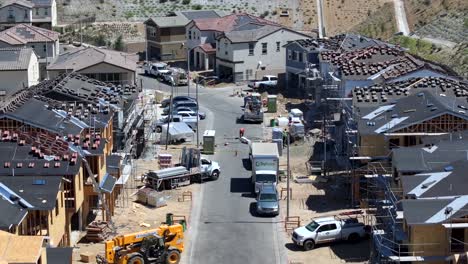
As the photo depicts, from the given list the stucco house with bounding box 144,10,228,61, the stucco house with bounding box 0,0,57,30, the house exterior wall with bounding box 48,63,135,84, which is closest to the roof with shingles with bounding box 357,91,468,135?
the house exterior wall with bounding box 48,63,135,84

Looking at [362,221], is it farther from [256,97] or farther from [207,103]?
[207,103]

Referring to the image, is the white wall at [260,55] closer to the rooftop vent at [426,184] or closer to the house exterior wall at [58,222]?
the house exterior wall at [58,222]

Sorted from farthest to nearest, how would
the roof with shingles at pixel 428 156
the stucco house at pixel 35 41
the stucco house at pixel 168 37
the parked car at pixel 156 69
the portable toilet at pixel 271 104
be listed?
the stucco house at pixel 168 37 < the parked car at pixel 156 69 < the stucco house at pixel 35 41 < the portable toilet at pixel 271 104 < the roof with shingles at pixel 428 156

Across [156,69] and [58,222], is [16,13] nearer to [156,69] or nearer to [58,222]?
[156,69]

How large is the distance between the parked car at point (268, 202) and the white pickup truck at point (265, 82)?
2670 cm

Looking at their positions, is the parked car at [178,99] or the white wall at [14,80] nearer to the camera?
the white wall at [14,80]

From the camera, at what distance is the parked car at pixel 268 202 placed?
38094 mm

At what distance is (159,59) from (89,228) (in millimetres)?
43746

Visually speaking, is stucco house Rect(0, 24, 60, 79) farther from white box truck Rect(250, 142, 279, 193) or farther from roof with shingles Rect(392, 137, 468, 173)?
roof with shingles Rect(392, 137, 468, 173)

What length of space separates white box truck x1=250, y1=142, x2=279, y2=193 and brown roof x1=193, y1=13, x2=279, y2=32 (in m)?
28.6

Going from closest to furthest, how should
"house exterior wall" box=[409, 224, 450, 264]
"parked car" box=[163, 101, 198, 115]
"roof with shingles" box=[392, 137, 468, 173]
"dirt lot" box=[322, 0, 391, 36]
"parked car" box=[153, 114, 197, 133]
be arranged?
"house exterior wall" box=[409, 224, 450, 264], "roof with shingles" box=[392, 137, 468, 173], "parked car" box=[153, 114, 197, 133], "parked car" box=[163, 101, 198, 115], "dirt lot" box=[322, 0, 391, 36]

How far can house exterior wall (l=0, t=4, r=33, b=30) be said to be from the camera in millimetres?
82062

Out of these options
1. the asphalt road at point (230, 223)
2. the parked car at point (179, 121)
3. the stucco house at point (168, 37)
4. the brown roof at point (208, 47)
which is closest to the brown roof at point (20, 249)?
the asphalt road at point (230, 223)

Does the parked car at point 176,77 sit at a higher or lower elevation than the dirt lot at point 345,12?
lower
